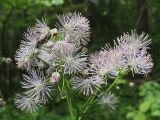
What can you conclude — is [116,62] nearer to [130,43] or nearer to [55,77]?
[130,43]

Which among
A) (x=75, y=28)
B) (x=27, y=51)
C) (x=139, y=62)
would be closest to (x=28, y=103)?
(x=27, y=51)

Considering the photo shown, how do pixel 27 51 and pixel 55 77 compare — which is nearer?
pixel 55 77

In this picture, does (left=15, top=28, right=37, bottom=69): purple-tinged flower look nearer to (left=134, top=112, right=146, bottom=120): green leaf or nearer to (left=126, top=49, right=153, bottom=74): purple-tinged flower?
(left=126, top=49, right=153, bottom=74): purple-tinged flower

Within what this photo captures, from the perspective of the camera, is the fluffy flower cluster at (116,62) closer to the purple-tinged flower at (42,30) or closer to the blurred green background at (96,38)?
the purple-tinged flower at (42,30)

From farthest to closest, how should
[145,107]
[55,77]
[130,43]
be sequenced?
[145,107]
[130,43]
[55,77]

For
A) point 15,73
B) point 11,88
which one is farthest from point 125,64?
point 15,73

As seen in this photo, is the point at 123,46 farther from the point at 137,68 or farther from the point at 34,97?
the point at 34,97

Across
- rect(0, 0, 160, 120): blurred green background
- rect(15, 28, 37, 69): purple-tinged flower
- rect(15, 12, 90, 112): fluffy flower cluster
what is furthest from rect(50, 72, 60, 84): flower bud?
rect(0, 0, 160, 120): blurred green background
